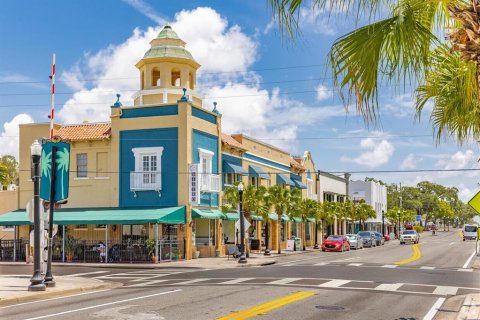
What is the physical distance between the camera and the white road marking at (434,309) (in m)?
13.4

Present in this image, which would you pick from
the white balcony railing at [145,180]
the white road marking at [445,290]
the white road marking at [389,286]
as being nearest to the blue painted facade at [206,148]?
the white balcony railing at [145,180]

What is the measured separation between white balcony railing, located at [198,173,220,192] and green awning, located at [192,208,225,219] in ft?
4.62

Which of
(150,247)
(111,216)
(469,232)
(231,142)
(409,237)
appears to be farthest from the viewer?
(469,232)

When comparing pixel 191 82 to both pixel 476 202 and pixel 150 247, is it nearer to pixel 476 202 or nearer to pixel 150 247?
pixel 150 247

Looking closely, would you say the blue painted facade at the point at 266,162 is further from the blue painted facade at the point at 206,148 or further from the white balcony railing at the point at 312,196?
the white balcony railing at the point at 312,196

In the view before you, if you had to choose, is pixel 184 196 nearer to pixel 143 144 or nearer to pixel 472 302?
pixel 143 144

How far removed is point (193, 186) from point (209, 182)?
3.09 metres

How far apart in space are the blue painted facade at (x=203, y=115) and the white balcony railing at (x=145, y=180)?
4.69m

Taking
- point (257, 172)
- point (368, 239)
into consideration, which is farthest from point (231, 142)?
point (368, 239)

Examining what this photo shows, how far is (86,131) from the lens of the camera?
42844mm

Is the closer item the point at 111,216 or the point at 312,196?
the point at 111,216

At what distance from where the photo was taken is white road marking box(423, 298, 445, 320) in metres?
13.4

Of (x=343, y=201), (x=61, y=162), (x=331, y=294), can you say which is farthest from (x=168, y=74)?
(x=343, y=201)

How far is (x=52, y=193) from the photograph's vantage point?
20859 mm
